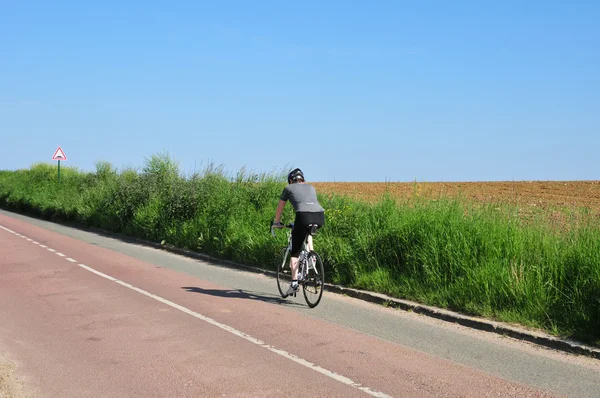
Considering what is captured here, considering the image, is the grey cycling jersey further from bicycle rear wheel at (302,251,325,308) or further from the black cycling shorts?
bicycle rear wheel at (302,251,325,308)

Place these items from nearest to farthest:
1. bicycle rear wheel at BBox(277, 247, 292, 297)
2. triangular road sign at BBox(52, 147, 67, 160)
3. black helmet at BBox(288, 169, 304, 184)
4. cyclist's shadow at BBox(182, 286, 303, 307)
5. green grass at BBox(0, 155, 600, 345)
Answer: green grass at BBox(0, 155, 600, 345) → black helmet at BBox(288, 169, 304, 184) → cyclist's shadow at BBox(182, 286, 303, 307) → bicycle rear wheel at BBox(277, 247, 292, 297) → triangular road sign at BBox(52, 147, 67, 160)

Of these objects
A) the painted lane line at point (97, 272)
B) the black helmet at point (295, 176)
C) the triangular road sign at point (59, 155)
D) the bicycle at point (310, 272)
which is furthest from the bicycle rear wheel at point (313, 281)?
the triangular road sign at point (59, 155)

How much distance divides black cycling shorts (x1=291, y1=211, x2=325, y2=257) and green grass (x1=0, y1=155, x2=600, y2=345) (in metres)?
1.92

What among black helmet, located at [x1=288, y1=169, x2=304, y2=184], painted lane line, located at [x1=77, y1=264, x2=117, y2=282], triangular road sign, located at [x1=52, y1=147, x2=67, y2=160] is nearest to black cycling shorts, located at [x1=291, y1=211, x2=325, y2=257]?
black helmet, located at [x1=288, y1=169, x2=304, y2=184]

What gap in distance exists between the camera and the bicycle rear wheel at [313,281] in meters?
10.3

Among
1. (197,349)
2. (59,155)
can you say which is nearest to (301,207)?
(197,349)

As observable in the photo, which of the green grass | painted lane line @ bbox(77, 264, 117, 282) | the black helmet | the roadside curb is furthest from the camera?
painted lane line @ bbox(77, 264, 117, 282)

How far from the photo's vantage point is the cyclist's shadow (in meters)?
11.0

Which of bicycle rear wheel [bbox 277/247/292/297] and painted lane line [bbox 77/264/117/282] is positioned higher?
bicycle rear wheel [bbox 277/247/292/297]

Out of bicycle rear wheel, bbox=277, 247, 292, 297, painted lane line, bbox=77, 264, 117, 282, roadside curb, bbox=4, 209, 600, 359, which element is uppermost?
bicycle rear wheel, bbox=277, 247, 292, 297

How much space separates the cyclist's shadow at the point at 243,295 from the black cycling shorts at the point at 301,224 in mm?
980

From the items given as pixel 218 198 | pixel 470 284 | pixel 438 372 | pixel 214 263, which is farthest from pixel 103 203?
pixel 438 372

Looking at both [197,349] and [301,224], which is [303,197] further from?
[197,349]

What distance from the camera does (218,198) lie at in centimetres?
2070
